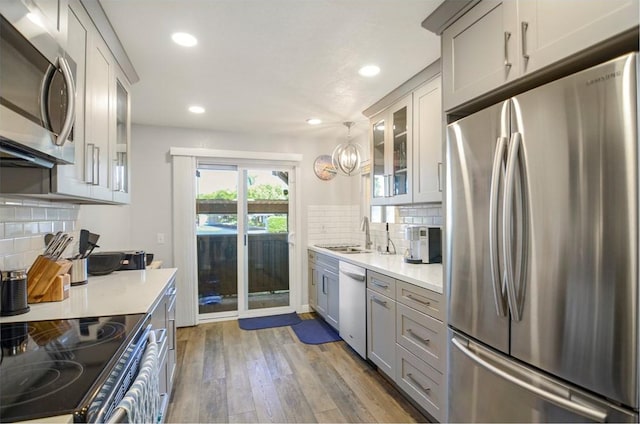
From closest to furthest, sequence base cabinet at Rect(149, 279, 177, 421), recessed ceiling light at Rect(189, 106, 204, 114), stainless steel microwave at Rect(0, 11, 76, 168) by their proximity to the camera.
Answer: stainless steel microwave at Rect(0, 11, 76, 168) < base cabinet at Rect(149, 279, 177, 421) < recessed ceiling light at Rect(189, 106, 204, 114)

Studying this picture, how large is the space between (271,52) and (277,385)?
8.08ft

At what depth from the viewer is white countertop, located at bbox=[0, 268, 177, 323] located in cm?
142

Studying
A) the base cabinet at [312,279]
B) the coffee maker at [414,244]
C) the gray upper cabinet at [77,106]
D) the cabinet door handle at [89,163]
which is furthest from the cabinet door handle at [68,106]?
the base cabinet at [312,279]

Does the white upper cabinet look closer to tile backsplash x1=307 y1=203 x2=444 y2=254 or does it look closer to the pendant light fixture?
the pendant light fixture

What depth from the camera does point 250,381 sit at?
2.60 m

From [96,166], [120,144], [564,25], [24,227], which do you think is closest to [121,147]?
[120,144]

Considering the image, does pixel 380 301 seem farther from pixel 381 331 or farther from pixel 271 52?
pixel 271 52

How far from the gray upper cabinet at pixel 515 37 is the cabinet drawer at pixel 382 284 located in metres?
1.31

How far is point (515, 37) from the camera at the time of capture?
131 centimetres

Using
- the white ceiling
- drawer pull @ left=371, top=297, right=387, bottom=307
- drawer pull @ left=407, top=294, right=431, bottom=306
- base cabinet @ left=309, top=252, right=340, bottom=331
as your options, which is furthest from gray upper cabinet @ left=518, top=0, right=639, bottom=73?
base cabinet @ left=309, top=252, right=340, bottom=331

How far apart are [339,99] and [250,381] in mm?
2574

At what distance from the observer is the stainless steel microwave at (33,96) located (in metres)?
0.87

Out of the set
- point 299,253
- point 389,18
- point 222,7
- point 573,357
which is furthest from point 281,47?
point 299,253

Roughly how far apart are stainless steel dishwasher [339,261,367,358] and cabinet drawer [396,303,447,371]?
56 cm
